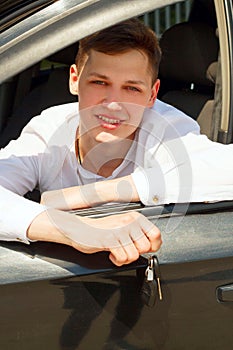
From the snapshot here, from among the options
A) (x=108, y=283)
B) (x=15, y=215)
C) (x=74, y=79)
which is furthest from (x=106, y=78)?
(x=108, y=283)

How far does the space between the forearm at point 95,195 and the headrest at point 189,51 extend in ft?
3.14

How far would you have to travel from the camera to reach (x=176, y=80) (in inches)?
140

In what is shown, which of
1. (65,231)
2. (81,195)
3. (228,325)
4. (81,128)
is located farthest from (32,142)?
(228,325)

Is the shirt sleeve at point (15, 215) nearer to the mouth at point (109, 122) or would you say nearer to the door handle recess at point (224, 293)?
the mouth at point (109, 122)

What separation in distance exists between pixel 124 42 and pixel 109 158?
1.16 ft

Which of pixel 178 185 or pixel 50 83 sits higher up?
pixel 178 185

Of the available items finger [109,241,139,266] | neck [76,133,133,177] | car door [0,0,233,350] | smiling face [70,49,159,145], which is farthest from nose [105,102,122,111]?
finger [109,241,139,266]

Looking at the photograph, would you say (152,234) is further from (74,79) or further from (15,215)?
(74,79)

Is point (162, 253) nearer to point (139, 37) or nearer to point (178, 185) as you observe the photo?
point (178, 185)

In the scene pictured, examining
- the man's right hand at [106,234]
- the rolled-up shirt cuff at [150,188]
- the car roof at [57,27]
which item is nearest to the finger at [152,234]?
the man's right hand at [106,234]

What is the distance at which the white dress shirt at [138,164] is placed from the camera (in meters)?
2.38

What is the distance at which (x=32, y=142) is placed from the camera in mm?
2689

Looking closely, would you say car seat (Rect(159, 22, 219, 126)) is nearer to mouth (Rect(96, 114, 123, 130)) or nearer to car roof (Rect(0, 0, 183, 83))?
mouth (Rect(96, 114, 123, 130))

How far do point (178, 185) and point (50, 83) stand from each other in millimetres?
1671
